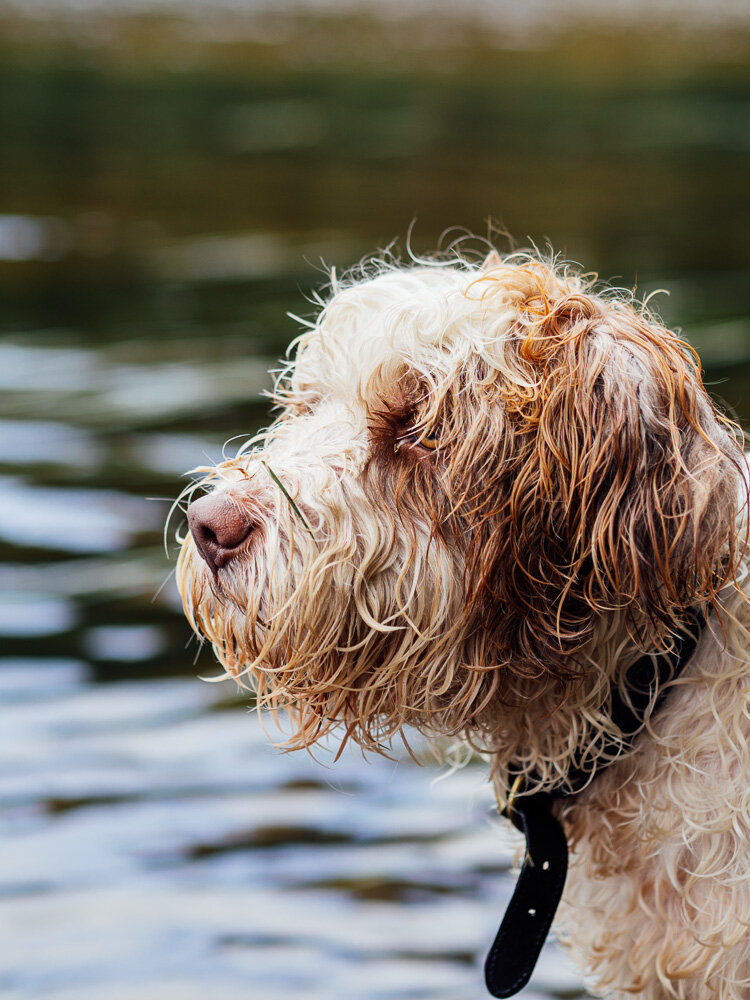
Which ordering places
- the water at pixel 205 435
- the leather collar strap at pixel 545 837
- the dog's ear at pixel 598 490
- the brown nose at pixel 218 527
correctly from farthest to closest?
1. the water at pixel 205 435
2. the leather collar strap at pixel 545 837
3. the brown nose at pixel 218 527
4. the dog's ear at pixel 598 490

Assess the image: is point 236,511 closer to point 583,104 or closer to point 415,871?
Result: point 415,871

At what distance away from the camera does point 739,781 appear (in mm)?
2617

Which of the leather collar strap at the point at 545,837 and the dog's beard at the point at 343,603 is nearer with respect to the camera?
the dog's beard at the point at 343,603

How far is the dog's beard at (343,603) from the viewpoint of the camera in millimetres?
2605

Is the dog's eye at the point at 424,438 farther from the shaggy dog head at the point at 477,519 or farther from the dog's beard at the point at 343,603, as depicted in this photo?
the dog's beard at the point at 343,603

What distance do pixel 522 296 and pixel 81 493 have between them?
499cm

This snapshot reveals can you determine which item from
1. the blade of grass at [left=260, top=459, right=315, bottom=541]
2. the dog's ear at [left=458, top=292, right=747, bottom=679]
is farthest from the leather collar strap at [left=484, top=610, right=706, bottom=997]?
the blade of grass at [left=260, top=459, right=315, bottom=541]

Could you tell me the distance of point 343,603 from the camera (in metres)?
2.65

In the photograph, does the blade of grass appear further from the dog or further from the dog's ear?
the dog's ear

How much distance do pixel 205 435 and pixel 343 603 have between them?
538 centimetres

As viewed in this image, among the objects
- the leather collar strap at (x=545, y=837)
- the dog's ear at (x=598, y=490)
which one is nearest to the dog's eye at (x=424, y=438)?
the dog's ear at (x=598, y=490)

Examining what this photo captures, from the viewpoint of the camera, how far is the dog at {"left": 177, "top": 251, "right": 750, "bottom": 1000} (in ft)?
8.20

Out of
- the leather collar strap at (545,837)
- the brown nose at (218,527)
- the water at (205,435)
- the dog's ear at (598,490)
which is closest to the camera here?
the dog's ear at (598,490)

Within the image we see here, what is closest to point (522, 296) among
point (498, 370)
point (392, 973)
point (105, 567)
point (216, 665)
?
point (498, 370)
